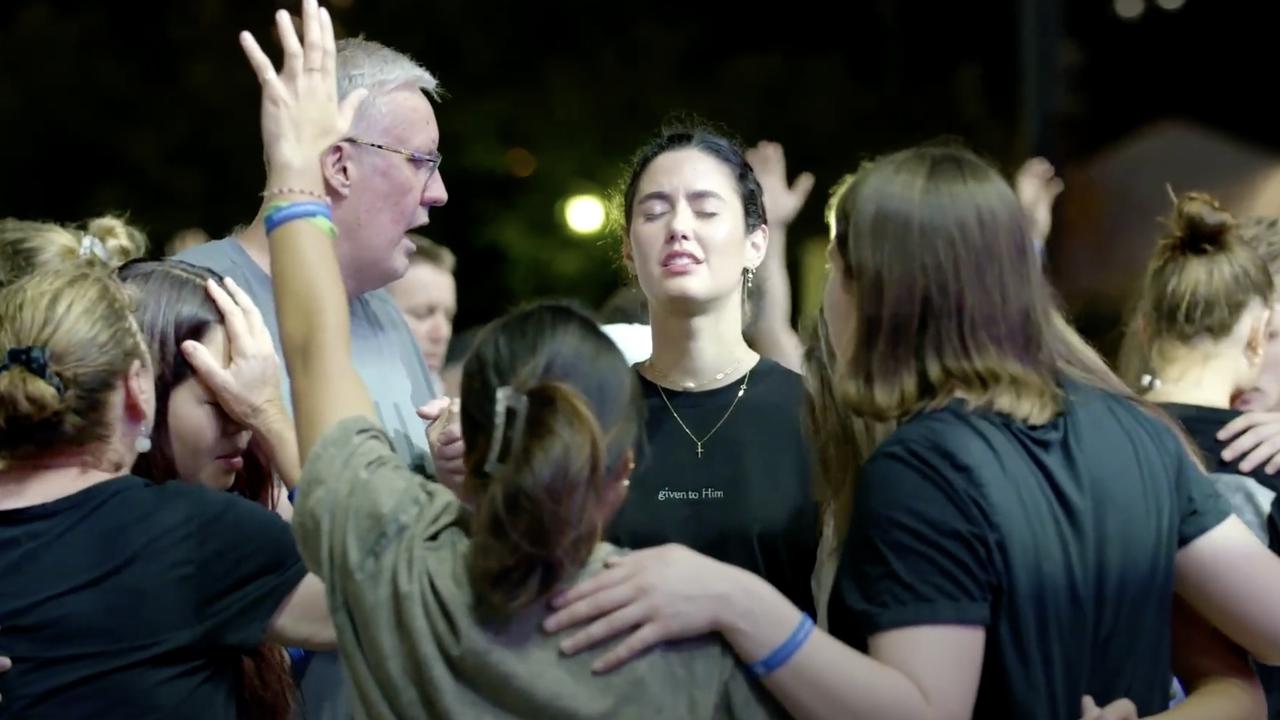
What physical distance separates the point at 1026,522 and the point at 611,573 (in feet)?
1.62

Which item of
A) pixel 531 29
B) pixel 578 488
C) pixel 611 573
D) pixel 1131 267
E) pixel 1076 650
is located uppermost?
pixel 531 29

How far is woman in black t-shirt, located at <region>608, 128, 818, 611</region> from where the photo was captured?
8.27ft

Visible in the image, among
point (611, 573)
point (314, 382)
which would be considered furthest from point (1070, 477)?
point (314, 382)

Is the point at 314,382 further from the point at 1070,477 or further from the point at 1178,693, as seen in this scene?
the point at 1178,693

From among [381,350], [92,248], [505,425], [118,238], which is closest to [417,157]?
[381,350]

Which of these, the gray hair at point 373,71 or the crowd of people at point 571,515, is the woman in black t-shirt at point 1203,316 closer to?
the crowd of people at point 571,515

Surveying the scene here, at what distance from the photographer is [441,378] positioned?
198 inches

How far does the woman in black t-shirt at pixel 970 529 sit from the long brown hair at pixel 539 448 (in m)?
0.07

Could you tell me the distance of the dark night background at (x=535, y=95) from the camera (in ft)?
33.7

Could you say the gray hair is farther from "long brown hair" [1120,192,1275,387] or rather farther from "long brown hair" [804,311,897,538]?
"long brown hair" [1120,192,1275,387]

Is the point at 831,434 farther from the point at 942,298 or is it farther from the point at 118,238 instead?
the point at 118,238

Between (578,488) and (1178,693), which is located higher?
(578,488)

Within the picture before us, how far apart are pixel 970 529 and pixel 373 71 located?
5.66 ft

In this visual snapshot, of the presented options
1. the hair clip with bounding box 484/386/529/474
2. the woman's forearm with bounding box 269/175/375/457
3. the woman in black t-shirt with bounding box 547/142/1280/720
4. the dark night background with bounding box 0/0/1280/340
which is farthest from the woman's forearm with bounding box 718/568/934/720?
the dark night background with bounding box 0/0/1280/340
